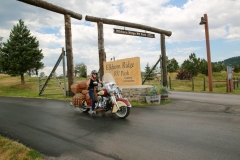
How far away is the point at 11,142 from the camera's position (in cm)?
491

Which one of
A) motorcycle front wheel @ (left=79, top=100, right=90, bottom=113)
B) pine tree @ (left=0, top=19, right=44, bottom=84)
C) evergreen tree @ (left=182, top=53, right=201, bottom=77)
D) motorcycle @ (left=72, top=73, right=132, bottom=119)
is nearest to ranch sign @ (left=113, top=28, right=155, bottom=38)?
motorcycle @ (left=72, top=73, right=132, bottom=119)

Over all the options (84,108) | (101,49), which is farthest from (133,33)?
(84,108)

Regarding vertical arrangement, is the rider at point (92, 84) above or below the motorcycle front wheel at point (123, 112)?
above

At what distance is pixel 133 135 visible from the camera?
5.23m

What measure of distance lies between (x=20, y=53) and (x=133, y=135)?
30.3 metres

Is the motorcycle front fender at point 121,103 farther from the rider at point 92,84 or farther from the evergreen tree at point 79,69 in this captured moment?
the evergreen tree at point 79,69

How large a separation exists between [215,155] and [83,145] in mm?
2847

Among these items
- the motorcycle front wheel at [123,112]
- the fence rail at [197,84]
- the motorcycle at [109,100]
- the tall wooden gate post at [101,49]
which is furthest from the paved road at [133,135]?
the fence rail at [197,84]

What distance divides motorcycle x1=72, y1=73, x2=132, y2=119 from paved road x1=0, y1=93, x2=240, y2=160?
1.01ft

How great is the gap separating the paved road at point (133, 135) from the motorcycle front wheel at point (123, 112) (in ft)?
0.66

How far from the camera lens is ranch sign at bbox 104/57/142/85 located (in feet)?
36.2

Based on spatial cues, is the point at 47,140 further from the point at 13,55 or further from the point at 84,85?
the point at 13,55

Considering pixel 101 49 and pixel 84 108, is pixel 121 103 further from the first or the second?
pixel 101 49

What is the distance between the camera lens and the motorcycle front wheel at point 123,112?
23.1ft
